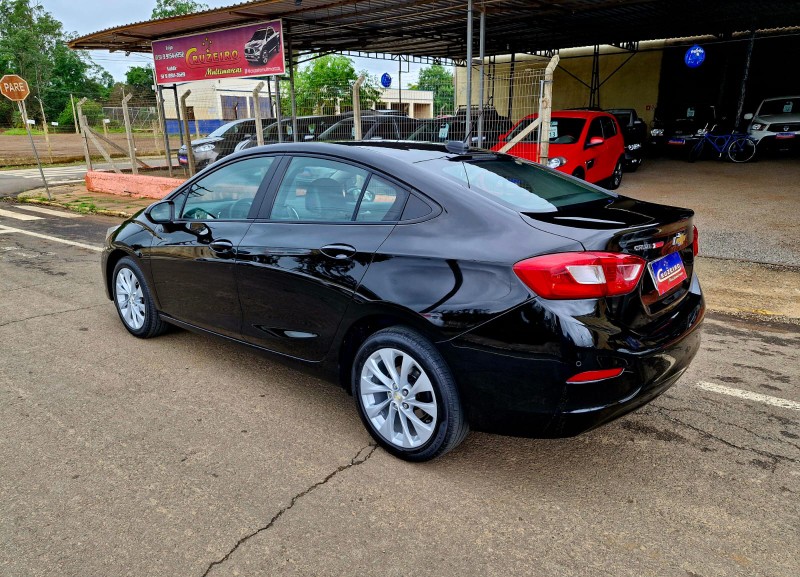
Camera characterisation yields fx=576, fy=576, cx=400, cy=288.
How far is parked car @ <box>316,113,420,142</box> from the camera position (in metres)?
12.7

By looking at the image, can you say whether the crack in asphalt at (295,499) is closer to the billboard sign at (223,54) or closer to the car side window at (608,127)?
the billboard sign at (223,54)

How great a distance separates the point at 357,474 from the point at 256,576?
0.75 meters

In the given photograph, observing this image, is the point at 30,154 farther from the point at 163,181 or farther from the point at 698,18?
the point at 698,18

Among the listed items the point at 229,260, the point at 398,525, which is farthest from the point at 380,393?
the point at 229,260

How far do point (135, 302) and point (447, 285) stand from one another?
3071 mm

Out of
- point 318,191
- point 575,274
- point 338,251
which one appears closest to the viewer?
point 575,274

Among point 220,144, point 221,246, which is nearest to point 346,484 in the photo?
point 221,246

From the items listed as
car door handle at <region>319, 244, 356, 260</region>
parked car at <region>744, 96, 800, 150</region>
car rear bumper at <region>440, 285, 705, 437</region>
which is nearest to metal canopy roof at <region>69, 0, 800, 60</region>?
parked car at <region>744, 96, 800, 150</region>

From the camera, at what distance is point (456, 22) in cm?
1434


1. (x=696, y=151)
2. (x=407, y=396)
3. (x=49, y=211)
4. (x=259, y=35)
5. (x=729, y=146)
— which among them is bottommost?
(x=49, y=211)

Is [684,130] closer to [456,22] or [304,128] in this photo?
[456,22]

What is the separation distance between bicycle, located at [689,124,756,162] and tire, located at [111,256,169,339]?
16571 millimetres

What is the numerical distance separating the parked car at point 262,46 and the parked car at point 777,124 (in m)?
13.3

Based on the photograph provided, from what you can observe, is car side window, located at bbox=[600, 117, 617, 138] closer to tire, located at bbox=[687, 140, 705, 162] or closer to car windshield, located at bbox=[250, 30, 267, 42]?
tire, located at bbox=[687, 140, 705, 162]
